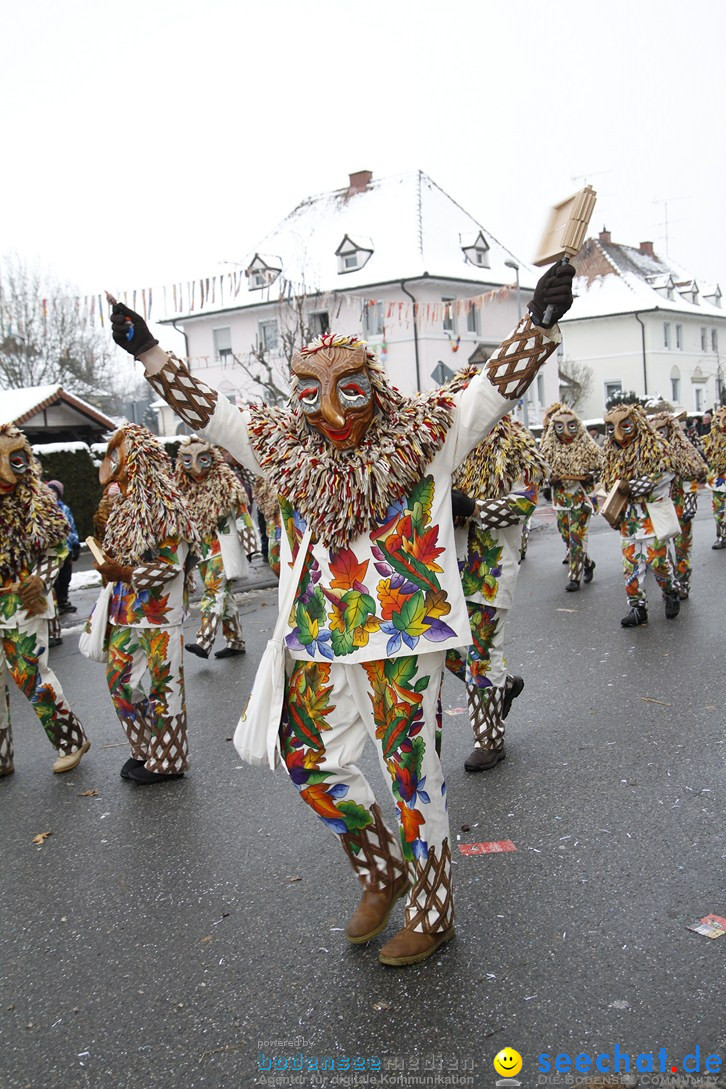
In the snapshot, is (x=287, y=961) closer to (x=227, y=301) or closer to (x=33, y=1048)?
(x=33, y=1048)

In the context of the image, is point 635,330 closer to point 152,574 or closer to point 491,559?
point 491,559

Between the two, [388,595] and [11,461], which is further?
[11,461]

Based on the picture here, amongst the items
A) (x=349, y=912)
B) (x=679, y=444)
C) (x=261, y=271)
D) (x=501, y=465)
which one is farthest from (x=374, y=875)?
(x=261, y=271)

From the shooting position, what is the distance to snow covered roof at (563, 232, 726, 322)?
52.4 metres

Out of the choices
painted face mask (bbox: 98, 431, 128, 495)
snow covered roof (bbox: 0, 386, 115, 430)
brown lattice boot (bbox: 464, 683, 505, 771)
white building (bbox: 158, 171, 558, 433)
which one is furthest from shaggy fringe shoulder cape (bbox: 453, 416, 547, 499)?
white building (bbox: 158, 171, 558, 433)

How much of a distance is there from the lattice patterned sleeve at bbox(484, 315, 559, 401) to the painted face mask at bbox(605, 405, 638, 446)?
18.0ft

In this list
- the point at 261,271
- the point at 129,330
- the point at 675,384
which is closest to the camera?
the point at 129,330

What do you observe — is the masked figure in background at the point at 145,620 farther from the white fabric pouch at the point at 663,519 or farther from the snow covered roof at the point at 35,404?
the snow covered roof at the point at 35,404

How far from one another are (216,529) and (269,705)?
5.55 meters

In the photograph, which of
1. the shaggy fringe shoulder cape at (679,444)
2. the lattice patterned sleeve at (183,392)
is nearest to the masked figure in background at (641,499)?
the shaggy fringe shoulder cape at (679,444)

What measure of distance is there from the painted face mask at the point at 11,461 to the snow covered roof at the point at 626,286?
4874 centimetres

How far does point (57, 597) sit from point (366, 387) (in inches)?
392

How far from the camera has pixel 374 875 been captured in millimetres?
3602

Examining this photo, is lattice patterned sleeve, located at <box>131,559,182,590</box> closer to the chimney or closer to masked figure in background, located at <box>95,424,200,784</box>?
masked figure in background, located at <box>95,424,200,784</box>
